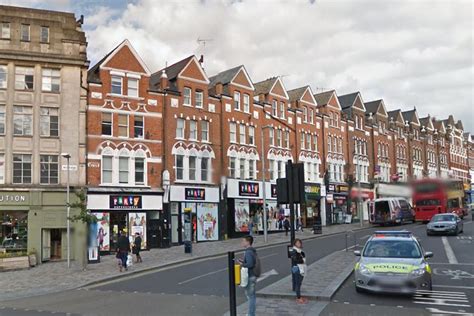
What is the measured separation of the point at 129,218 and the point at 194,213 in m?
5.57

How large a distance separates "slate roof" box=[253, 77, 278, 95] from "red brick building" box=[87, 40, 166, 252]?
13.5 m

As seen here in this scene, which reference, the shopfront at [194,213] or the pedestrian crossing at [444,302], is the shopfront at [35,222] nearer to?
the shopfront at [194,213]

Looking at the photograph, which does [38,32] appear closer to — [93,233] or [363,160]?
[93,233]

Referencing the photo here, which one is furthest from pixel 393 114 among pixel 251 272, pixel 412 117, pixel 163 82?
pixel 251 272

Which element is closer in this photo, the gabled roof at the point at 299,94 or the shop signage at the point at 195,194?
the shop signage at the point at 195,194

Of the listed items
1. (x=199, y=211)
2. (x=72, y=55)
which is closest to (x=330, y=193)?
(x=199, y=211)

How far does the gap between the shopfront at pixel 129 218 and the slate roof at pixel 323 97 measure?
87.7ft

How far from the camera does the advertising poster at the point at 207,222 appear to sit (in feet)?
122

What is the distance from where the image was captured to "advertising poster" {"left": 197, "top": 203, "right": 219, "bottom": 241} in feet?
122

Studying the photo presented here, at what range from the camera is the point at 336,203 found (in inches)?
2115

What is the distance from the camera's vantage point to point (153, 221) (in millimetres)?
34062

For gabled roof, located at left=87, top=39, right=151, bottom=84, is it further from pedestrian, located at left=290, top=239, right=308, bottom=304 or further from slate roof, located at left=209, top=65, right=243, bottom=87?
pedestrian, located at left=290, top=239, right=308, bottom=304

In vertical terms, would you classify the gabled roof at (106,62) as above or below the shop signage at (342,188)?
above

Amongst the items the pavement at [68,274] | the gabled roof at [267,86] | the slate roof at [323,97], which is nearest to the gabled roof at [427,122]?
the slate roof at [323,97]
